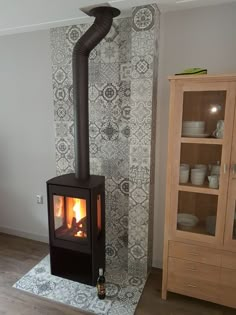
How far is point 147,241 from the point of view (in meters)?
2.21

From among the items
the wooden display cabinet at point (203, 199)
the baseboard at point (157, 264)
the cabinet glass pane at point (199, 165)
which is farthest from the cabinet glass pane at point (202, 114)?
the baseboard at point (157, 264)

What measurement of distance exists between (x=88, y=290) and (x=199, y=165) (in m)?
1.47

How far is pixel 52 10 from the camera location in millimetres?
2039

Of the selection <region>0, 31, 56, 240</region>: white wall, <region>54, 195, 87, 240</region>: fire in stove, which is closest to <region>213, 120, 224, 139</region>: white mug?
<region>54, 195, 87, 240</region>: fire in stove

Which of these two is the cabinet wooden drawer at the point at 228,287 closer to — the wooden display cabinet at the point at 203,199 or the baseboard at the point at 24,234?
the wooden display cabinet at the point at 203,199

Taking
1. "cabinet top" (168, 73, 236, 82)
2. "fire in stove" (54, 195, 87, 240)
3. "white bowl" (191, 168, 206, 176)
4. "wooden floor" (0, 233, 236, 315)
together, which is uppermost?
"cabinet top" (168, 73, 236, 82)

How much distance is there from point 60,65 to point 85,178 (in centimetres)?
122

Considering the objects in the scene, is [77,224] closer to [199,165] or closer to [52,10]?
[199,165]

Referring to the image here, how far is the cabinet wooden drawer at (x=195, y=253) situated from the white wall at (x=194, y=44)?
0.80 metres

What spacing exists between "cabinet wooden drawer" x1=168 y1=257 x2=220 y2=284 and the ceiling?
2.06 metres

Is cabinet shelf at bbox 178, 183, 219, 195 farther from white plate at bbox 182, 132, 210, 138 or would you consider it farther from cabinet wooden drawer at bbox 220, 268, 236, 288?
cabinet wooden drawer at bbox 220, 268, 236, 288

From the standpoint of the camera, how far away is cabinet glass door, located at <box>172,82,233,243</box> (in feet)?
5.56

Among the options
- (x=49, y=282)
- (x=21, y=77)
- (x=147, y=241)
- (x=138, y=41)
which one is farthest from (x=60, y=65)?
(x=49, y=282)

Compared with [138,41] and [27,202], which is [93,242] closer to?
[27,202]
